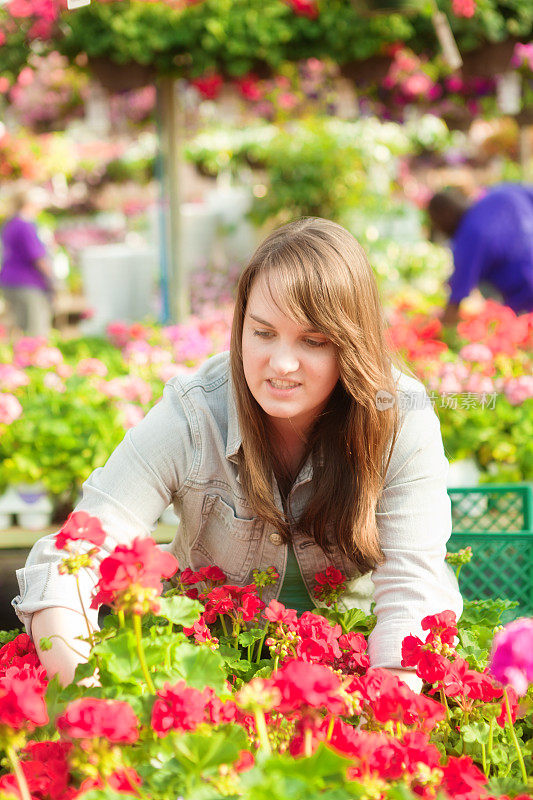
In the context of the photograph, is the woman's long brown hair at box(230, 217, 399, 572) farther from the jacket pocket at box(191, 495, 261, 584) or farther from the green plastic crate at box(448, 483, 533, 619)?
the green plastic crate at box(448, 483, 533, 619)

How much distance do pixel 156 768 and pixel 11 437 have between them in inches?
87.9

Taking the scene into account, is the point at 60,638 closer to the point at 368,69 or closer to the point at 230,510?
the point at 230,510

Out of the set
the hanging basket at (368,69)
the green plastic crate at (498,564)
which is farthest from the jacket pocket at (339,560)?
the hanging basket at (368,69)

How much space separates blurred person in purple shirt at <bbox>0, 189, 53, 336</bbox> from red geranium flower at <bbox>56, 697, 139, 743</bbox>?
5.81 metres

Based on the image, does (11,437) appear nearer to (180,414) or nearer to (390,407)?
(180,414)

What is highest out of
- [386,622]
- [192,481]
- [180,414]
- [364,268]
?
[364,268]

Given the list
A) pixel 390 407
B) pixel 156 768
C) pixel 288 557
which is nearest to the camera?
pixel 156 768

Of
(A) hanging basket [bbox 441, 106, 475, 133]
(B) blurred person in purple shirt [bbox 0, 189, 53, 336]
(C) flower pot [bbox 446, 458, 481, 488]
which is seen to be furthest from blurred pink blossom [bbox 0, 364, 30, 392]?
(A) hanging basket [bbox 441, 106, 475, 133]

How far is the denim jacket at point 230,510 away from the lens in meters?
1.29

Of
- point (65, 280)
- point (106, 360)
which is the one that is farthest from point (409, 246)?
point (106, 360)

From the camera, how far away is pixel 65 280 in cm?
870

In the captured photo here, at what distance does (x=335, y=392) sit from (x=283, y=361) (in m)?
0.20

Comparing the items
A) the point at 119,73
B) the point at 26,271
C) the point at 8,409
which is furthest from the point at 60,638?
the point at 26,271

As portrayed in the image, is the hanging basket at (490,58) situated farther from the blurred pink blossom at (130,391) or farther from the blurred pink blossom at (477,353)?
the blurred pink blossom at (130,391)
